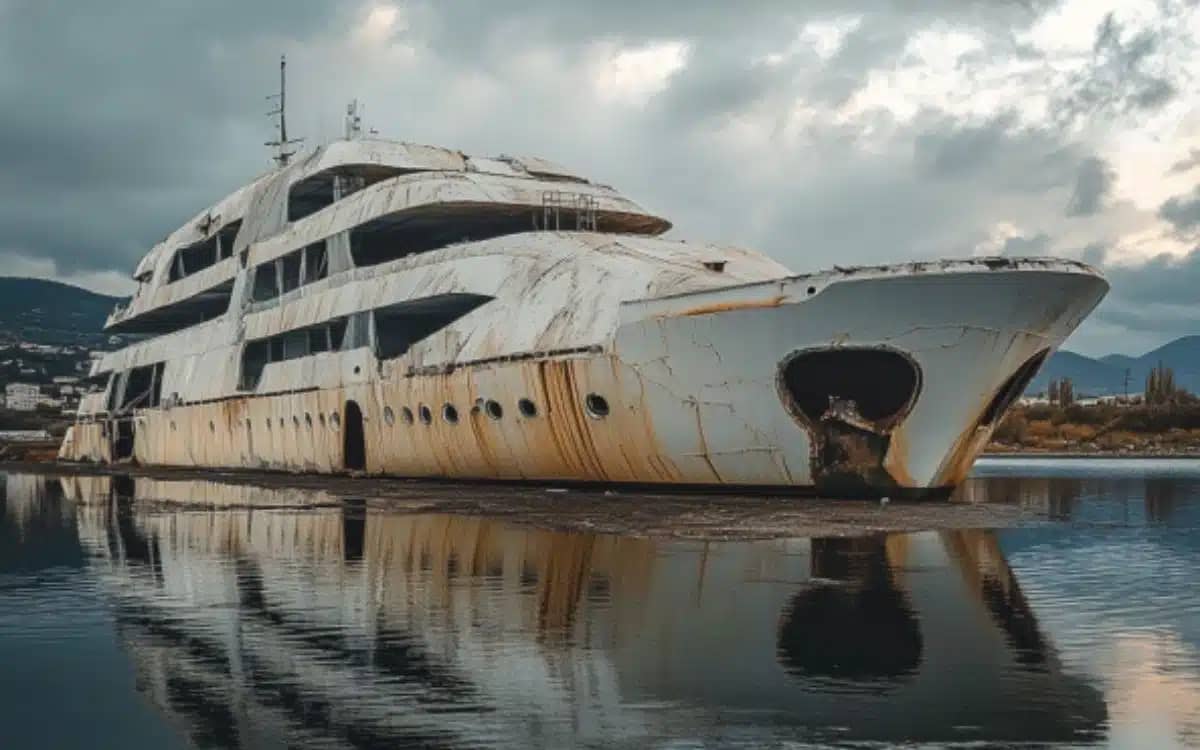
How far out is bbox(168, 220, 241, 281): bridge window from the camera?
44.1 m

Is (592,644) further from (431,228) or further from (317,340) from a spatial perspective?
(317,340)

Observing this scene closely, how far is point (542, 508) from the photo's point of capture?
69.1 feet

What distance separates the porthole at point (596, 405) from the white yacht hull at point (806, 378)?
7cm

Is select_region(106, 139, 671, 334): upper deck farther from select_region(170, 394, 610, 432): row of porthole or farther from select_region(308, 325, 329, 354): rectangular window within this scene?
select_region(170, 394, 610, 432): row of porthole

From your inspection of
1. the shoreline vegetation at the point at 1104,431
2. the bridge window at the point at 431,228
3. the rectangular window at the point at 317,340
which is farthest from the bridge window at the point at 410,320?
the shoreline vegetation at the point at 1104,431

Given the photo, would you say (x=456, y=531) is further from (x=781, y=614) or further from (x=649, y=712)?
(x=649, y=712)

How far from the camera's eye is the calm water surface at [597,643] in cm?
644

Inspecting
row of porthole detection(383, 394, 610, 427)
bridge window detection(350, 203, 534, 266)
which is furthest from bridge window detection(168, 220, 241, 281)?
row of porthole detection(383, 394, 610, 427)

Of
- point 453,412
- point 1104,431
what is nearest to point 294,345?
point 453,412

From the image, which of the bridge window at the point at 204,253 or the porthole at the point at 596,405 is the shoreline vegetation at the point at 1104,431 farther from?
the porthole at the point at 596,405

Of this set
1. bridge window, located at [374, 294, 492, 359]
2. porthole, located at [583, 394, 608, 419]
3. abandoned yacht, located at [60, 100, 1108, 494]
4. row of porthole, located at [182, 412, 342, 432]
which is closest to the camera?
abandoned yacht, located at [60, 100, 1108, 494]

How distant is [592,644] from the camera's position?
8.63 metres

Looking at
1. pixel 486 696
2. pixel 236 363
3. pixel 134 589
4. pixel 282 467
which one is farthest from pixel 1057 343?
pixel 236 363

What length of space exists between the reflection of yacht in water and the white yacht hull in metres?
5.72
